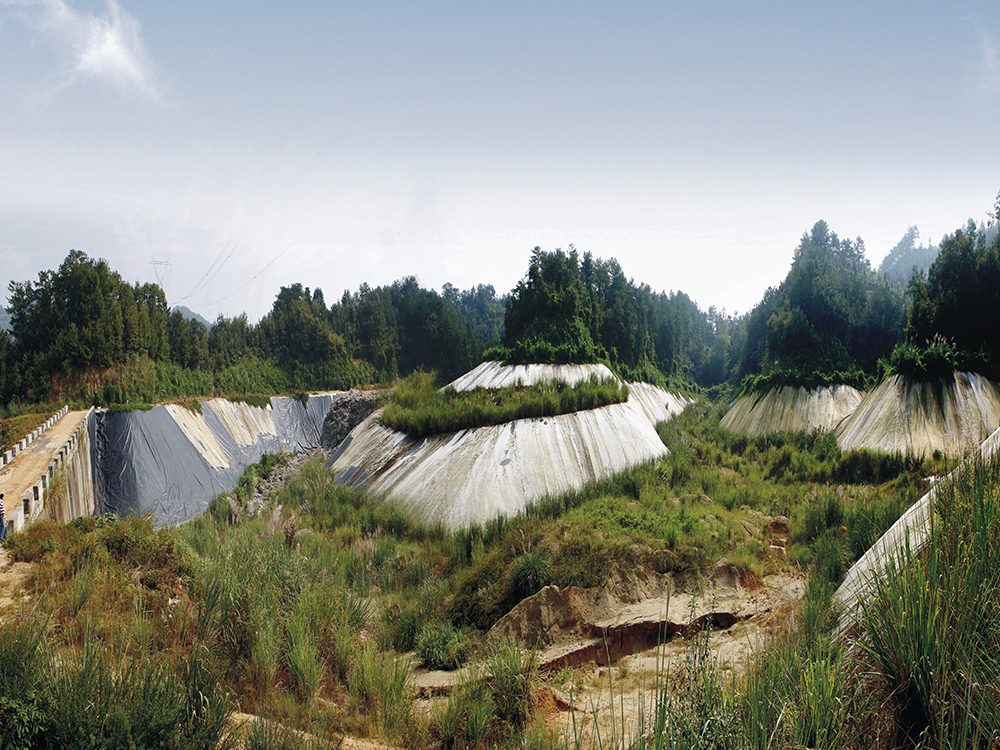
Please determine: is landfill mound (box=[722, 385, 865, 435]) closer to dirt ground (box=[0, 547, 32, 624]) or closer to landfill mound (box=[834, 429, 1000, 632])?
landfill mound (box=[834, 429, 1000, 632])

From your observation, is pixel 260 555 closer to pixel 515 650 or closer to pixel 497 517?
pixel 515 650

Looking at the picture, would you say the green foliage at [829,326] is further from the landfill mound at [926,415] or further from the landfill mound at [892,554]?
the landfill mound at [892,554]

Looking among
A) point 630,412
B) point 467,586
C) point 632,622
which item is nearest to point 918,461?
point 630,412

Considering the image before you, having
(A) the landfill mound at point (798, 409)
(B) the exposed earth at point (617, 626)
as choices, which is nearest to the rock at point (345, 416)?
(B) the exposed earth at point (617, 626)

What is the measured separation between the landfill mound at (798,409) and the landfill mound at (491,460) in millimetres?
9102

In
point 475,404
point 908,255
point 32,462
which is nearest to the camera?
point 475,404

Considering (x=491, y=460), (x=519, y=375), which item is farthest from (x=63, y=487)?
(x=519, y=375)

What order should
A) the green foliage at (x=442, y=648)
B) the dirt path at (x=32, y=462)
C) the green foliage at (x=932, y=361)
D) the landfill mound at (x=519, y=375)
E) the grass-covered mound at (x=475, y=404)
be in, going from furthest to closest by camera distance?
the landfill mound at (x=519, y=375) < the green foliage at (x=932, y=361) < the grass-covered mound at (x=475, y=404) < the dirt path at (x=32, y=462) < the green foliage at (x=442, y=648)

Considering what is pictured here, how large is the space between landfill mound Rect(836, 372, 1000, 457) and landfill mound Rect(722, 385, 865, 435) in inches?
175

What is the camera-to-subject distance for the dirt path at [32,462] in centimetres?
1269

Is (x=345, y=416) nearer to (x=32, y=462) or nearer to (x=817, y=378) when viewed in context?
(x=32, y=462)

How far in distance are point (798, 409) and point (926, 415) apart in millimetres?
7539

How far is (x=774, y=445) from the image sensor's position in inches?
824

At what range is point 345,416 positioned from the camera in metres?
23.0
